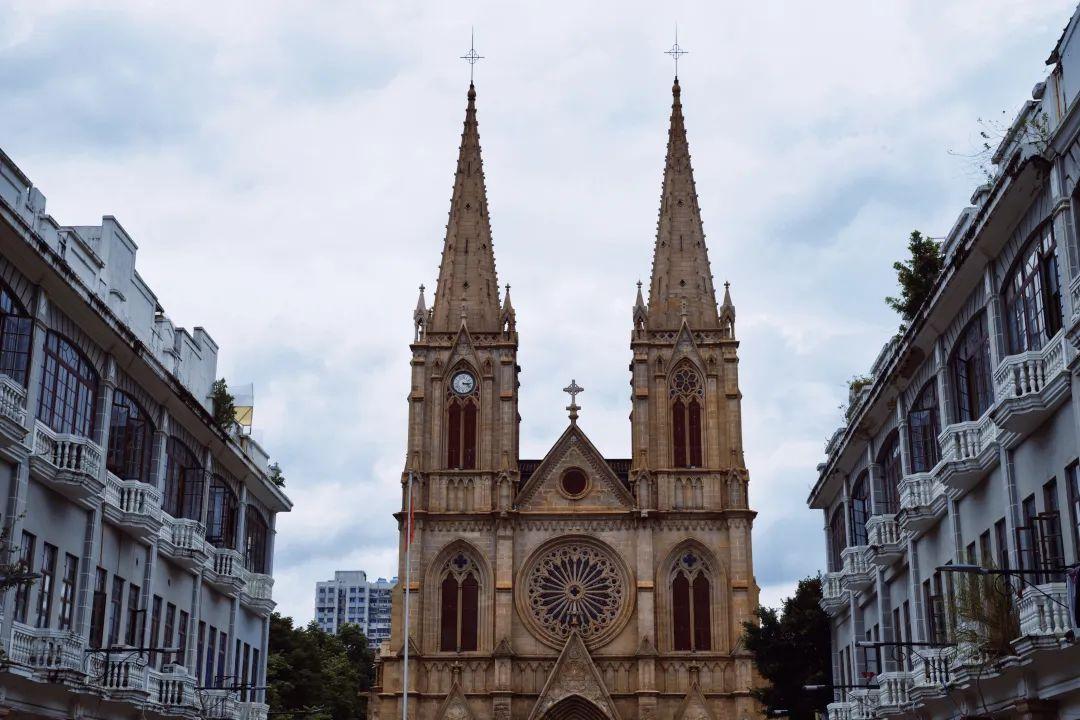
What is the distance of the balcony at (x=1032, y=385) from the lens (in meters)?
21.6

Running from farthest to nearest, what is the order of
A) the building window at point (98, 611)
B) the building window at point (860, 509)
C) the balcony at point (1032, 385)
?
the building window at point (860, 509) → the building window at point (98, 611) → the balcony at point (1032, 385)

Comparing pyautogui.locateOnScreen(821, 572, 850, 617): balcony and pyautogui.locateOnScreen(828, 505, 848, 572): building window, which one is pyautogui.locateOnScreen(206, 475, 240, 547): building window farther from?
pyautogui.locateOnScreen(828, 505, 848, 572): building window

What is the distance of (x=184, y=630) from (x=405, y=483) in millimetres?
29755

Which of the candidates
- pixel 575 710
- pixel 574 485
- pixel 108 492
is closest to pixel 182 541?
pixel 108 492

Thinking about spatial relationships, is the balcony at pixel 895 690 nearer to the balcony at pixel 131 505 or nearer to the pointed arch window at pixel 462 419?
the balcony at pixel 131 505

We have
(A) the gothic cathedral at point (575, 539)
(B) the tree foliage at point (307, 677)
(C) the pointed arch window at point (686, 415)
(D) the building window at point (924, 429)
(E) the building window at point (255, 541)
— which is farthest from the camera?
(C) the pointed arch window at point (686, 415)

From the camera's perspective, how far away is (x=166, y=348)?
126 ft

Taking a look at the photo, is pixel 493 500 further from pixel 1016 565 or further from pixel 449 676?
pixel 1016 565

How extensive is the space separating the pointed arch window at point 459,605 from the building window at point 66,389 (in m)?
36.1

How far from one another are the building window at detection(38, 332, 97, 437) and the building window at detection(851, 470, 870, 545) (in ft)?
67.5

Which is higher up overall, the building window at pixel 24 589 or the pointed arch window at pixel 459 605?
the pointed arch window at pixel 459 605

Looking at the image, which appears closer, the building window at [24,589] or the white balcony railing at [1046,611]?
the white balcony railing at [1046,611]

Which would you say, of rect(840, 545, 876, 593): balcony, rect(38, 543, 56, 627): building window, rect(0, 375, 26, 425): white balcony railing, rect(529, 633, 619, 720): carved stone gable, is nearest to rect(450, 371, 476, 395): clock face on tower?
rect(529, 633, 619, 720): carved stone gable

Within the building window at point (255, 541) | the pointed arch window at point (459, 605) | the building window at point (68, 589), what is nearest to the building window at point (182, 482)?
the building window at point (255, 541)
